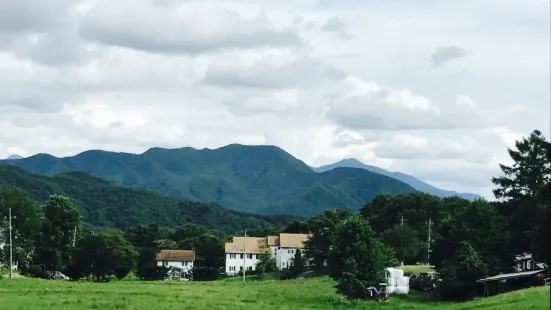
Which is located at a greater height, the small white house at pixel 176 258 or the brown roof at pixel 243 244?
the brown roof at pixel 243 244

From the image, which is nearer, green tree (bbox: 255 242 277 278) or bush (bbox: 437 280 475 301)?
bush (bbox: 437 280 475 301)

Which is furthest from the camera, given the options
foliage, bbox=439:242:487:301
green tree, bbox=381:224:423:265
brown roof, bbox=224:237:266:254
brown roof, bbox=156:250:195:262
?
brown roof, bbox=224:237:266:254

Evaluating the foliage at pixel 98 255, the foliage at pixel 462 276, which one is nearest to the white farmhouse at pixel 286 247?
the foliage at pixel 98 255

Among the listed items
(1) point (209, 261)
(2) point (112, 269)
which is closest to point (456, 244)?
(2) point (112, 269)

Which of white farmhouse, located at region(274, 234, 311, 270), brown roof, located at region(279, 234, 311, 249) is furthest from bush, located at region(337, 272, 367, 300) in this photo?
brown roof, located at region(279, 234, 311, 249)

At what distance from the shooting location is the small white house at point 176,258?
Answer: 14012cm

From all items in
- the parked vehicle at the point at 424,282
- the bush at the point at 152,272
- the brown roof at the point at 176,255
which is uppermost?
the brown roof at the point at 176,255

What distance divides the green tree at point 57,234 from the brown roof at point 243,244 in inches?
1993

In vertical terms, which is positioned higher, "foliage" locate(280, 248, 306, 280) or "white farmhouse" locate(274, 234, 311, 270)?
"white farmhouse" locate(274, 234, 311, 270)

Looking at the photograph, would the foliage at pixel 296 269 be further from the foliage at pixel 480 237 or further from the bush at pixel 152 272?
the foliage at pixel 480 237

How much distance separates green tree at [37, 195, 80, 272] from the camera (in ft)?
319

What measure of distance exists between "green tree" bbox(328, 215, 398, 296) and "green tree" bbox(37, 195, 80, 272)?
162ft

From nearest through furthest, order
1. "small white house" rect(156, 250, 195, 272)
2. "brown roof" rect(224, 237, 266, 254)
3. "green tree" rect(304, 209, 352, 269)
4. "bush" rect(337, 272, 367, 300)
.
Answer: "bush" rect(337, 272, 367, 300), "green tree" rect(304, 209, 352, 269), "small white house" rect(156, 250, 195, 272), "brown roof" rect(224, 237, 266, 254)

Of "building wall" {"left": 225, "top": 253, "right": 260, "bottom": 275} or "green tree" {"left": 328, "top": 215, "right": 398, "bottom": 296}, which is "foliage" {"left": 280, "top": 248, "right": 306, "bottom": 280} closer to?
"building wall" {"left": 225, "top": 253, "right": 260, "bottom": 275}
